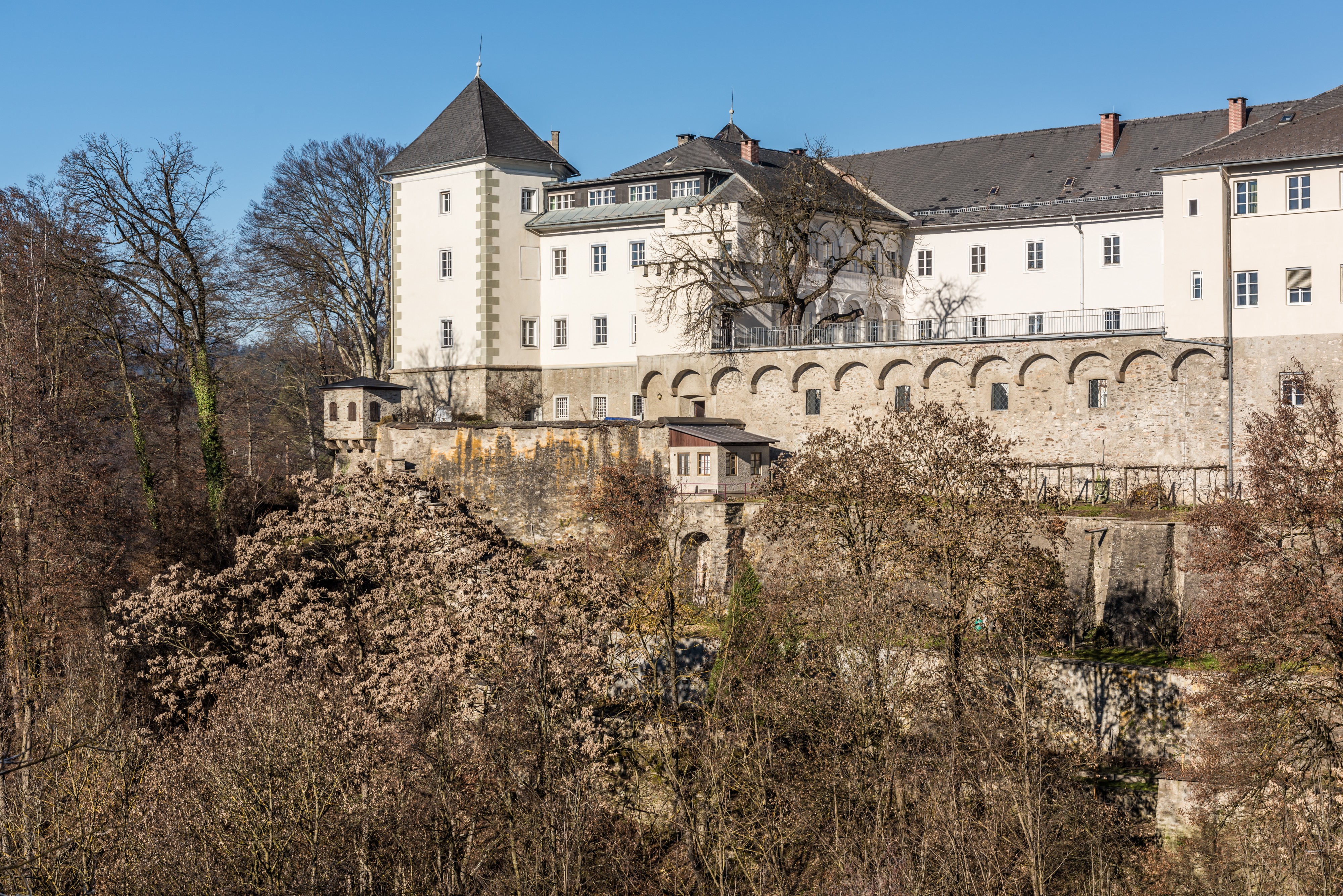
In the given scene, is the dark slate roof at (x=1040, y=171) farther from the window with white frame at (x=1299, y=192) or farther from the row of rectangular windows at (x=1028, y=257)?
the window with white frame at (x=1299, y=192)

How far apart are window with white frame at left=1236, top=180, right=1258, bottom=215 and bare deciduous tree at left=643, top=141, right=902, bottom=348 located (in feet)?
35.6

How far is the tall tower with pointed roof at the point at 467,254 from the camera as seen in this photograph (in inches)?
1619

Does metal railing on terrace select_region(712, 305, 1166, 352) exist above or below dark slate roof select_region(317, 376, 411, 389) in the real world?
above

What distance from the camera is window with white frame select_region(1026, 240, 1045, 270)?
4138 cm

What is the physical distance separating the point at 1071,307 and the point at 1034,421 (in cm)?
691

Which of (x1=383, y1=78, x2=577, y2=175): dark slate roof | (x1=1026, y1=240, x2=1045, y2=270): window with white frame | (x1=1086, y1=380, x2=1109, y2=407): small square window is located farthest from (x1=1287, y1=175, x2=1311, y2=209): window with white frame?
(x1=383, y1=78, x2=577, y2=175): dark slate roof

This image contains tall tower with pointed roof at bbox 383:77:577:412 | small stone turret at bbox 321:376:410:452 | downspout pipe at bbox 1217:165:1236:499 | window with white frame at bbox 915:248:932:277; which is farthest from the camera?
window with white frame at bbox 915:248:932:277

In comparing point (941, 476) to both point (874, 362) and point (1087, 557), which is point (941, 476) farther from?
point (874, 362)

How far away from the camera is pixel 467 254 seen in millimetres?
41375

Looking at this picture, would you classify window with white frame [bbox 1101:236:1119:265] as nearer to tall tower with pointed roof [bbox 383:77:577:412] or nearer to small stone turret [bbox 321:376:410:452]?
tall tower with pointed roof [bbox 383:77:577:412]

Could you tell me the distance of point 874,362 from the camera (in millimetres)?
37500

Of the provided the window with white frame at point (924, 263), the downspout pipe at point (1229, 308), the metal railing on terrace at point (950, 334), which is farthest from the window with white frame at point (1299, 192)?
the window with white frame at point (924, 263)

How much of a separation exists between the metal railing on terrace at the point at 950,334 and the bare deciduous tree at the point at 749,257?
1.77 ft

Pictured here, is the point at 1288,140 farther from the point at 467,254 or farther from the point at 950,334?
the point at 467,254
